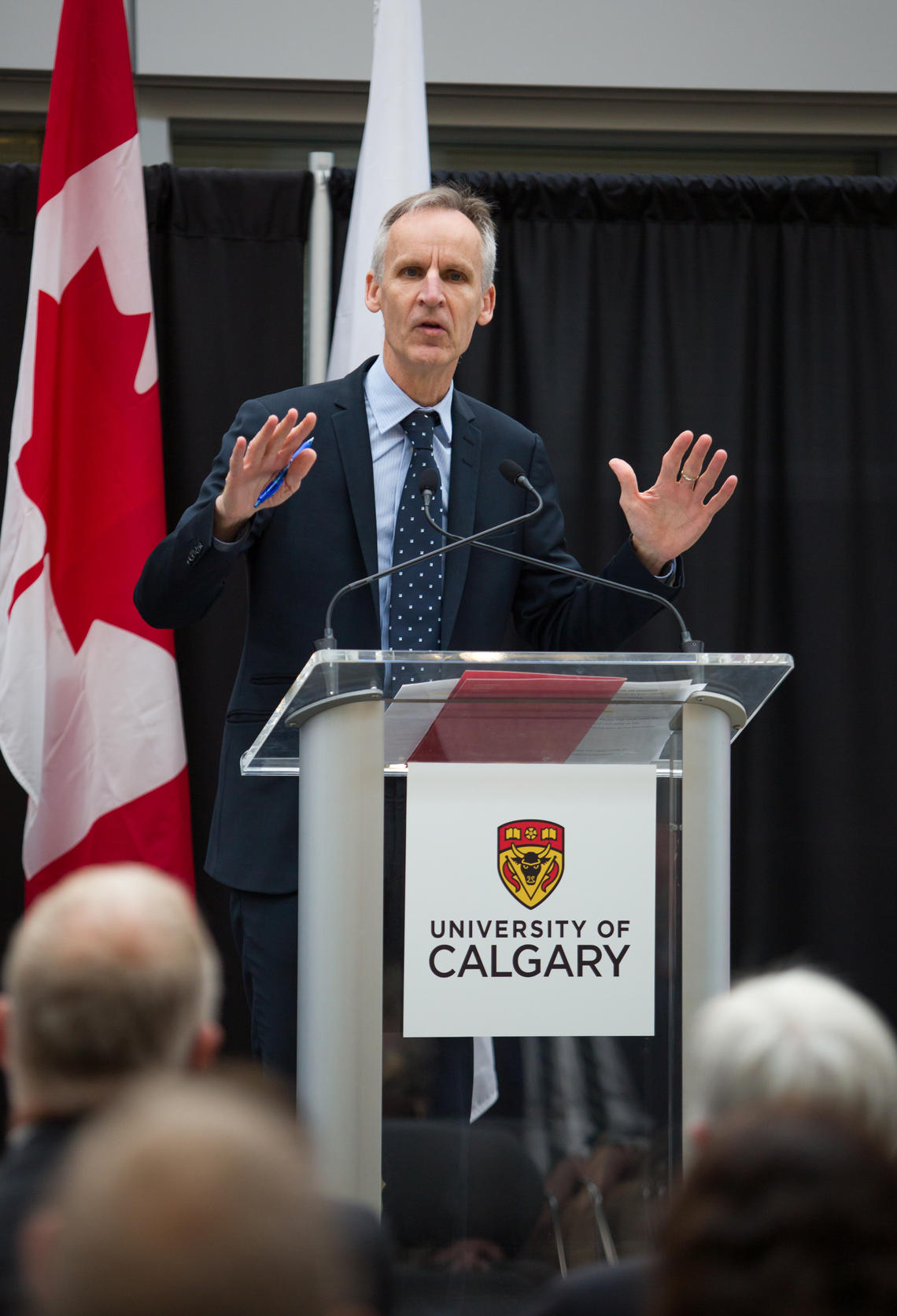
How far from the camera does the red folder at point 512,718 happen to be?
70.0 inches

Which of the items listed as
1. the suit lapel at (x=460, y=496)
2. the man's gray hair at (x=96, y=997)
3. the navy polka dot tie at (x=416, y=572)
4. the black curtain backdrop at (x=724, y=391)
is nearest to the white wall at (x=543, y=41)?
the black curtain backdrop at (x=724, y=391)

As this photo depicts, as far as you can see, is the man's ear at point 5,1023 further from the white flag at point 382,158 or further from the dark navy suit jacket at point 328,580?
the white flag at point 382,158

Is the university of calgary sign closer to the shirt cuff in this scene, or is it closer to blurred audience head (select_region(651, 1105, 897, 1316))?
the shirt cuff

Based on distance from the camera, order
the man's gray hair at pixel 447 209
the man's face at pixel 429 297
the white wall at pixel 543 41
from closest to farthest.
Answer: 1. the man's face at pixel 429 297
2. the man's gray hair at pixel 447 209
3. the white wall at pixel 543 41

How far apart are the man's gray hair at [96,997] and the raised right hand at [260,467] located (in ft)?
3.69

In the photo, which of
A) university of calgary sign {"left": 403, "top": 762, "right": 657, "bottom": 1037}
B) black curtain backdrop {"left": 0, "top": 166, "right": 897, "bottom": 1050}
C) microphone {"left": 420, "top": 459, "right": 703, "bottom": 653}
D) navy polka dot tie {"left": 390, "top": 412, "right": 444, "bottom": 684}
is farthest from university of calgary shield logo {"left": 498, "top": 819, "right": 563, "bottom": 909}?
black curtain backdrop {"left": 0, "top": 166, "right": 897, "bottom": 1050}

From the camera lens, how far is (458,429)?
263 cm

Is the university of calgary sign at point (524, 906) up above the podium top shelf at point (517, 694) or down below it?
below

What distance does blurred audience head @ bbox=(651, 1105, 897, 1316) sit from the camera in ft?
2.46

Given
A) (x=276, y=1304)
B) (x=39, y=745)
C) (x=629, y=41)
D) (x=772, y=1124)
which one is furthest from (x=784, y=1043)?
(x=629, y=41)

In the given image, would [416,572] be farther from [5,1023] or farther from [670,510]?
[5,1023]

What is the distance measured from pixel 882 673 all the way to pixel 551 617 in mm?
1835

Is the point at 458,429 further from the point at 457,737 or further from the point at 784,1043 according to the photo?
the point at 784,1043

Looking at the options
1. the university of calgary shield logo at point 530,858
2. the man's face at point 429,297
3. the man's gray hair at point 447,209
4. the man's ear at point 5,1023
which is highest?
the man's gray hair at point 447,209
